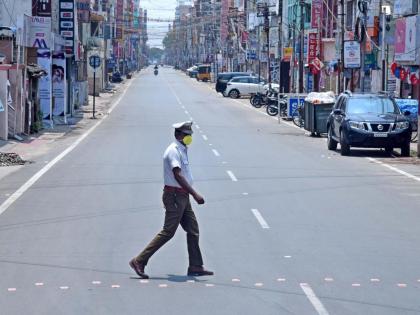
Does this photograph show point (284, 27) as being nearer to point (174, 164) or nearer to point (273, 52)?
point (273, 52)

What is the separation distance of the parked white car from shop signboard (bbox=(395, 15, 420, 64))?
96.0ft

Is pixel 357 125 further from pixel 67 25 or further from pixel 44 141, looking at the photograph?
pixel 67 25

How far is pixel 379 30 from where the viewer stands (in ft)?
176

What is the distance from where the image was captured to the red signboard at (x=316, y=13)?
71.5 m

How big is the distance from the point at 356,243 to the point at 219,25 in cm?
14922

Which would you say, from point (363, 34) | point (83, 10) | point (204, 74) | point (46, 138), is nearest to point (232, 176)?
point (46, 138)

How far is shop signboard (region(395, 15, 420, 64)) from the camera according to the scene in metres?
44.3

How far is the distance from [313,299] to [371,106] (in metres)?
20.3

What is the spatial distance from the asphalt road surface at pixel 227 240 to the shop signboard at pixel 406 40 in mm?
19061

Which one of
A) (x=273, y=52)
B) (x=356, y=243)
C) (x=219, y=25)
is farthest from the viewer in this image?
(x=219, y=25)

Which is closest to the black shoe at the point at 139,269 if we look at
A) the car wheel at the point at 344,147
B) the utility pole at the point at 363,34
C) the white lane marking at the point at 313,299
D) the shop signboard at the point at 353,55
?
the white lane marking at the point at 313,299

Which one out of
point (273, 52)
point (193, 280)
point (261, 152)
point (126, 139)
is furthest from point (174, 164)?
point (273, 52)

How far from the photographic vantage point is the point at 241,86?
77375 mm

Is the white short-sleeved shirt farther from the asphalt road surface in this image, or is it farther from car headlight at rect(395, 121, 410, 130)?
car headlight at rect(395, 121, 410, 130)
